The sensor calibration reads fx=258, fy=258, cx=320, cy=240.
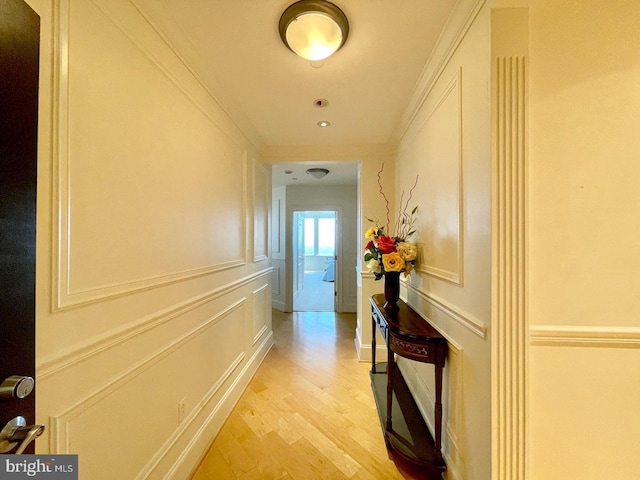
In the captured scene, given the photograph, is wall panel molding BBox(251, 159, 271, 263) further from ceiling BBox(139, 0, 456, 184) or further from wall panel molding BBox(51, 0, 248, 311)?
wall panel molding BBox(51, 0, 248, 311)

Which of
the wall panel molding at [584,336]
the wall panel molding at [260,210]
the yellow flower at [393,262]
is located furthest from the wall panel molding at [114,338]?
the wall panel molding at [584,336]

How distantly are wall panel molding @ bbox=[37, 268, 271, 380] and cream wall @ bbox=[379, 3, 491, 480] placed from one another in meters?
1.50

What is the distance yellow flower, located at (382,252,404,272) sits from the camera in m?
1.79

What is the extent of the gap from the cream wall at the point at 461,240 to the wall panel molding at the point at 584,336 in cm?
22

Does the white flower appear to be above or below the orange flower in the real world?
below

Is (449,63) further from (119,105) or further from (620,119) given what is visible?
(119,105)

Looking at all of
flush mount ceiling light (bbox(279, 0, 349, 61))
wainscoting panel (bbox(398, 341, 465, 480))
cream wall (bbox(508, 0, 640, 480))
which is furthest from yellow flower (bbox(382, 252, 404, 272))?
flush mount ceiling light (bbox(279, 0, 349, 61))

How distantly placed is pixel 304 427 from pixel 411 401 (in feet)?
2.79

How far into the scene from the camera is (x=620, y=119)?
3.43 feet

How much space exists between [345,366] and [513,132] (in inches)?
101

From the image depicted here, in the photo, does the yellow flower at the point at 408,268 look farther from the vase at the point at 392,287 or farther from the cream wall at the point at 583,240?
the cream wall at the point at 583,240

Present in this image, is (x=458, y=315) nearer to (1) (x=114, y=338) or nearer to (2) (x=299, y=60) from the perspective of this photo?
(1) (x=114, y=338)

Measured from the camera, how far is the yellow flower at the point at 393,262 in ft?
5.87

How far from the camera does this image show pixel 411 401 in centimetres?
203
